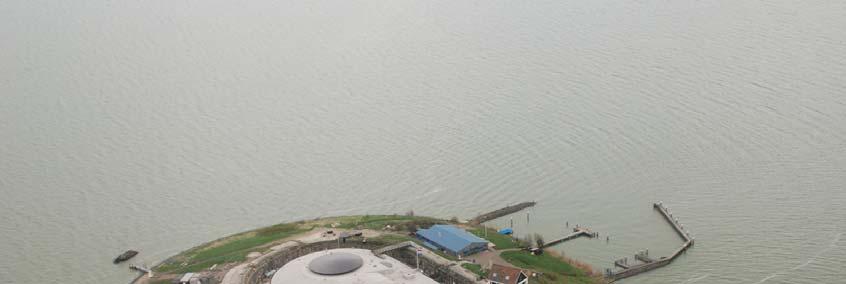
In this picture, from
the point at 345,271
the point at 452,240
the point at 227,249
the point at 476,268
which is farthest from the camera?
the point at 227,249

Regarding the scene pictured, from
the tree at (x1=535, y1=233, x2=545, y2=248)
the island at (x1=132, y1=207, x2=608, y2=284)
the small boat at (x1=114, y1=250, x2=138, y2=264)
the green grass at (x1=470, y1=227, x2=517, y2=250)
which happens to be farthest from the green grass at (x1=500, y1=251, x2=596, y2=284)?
the small boat at (x1=114, y1=250, x2=138, y2=264)

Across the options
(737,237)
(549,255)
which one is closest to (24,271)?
(549,255)

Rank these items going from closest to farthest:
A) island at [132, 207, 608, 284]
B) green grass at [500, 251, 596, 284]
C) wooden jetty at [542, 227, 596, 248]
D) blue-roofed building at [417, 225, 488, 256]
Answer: island at [132, 207, 608, 284], green grass at [500, 251, 596, 284], blue-roofed building at [417, 225, 488, 256], wooden jetty at [542, 227, 596, 248]

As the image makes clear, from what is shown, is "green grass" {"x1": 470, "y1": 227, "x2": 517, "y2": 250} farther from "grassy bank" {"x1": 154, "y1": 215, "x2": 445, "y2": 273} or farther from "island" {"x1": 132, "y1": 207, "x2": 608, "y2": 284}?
"grassy bank" {"x1": 154, "y1": 215, "x2": 445, "y2": 273}

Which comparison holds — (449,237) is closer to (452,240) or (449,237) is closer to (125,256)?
(452,240)

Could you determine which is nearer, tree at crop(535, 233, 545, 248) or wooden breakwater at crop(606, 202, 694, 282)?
wooden breakwater at crop(606, 202, 694, 282)

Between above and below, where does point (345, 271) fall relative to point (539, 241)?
above

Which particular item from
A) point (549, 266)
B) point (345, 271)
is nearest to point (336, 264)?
point (345, 271)
